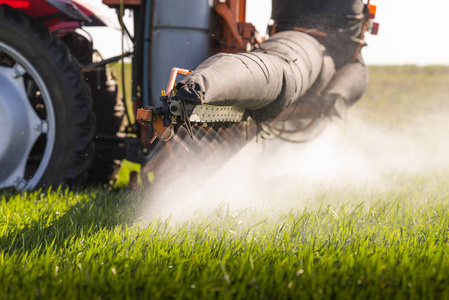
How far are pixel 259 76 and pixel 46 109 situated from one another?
1668 millimetres

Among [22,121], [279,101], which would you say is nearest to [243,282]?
[279,101]

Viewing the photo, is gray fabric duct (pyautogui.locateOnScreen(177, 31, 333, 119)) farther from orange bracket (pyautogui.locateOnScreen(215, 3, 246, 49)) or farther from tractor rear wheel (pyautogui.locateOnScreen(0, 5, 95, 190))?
tractor rear wheel (pyautogui.locateOnScreen(0, 5, 95, 190))

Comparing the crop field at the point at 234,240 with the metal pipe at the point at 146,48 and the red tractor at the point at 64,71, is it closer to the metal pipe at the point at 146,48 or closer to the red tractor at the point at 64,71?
the red tractor at the point at 64,71

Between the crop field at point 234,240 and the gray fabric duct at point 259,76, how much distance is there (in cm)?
59

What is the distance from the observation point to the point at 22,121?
356cm

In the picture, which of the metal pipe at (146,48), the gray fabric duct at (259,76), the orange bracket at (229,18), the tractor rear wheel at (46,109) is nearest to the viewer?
the gray fabric duct at (259,76)

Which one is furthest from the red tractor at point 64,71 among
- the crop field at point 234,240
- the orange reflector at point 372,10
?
the orange reflector at point 372,10

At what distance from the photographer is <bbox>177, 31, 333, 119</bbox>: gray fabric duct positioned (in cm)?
211

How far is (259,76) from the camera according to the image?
2.57 metres

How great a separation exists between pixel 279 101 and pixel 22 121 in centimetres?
172

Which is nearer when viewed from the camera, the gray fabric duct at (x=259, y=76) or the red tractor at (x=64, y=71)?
the gray fabric duct at (x=259, y=76)

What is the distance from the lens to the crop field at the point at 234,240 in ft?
5.95

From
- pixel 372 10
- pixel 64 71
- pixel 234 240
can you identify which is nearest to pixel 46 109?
pixel 64 71

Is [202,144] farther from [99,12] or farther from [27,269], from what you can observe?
[27,269]
